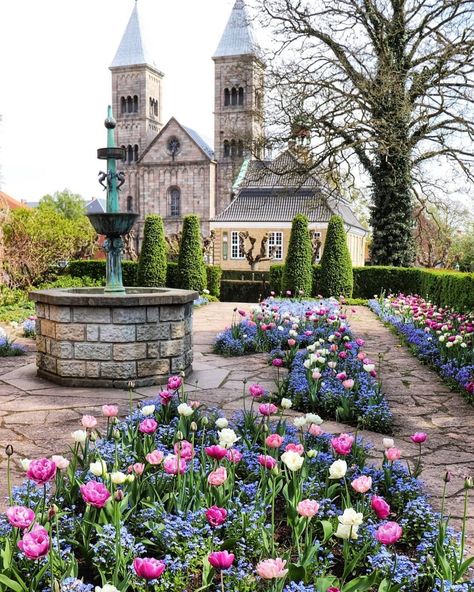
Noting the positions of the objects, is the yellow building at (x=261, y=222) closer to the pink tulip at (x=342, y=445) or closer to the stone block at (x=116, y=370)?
the stone block at (x=116, y=370)

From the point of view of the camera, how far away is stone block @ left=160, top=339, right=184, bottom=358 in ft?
21.4

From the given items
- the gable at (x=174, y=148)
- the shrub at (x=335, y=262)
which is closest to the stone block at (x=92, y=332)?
the shrub at (x=335, y=262)

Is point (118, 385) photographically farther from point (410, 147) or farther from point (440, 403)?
point (410, 147)

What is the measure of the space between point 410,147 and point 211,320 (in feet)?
35.8

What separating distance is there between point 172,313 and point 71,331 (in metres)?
1.11

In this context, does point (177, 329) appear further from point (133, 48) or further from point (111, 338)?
point (133, 48)

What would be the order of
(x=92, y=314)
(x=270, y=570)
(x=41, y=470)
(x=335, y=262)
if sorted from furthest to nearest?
(x=335, y=262)
(x=92, y=314)
(x=41, y=470)
(x=270, y=570)

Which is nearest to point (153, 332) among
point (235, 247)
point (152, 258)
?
point (152, 258)

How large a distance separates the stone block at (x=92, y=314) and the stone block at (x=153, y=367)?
2.02 feet

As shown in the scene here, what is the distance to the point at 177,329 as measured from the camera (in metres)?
6.66

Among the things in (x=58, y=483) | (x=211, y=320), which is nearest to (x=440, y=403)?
(x=58, y=483)

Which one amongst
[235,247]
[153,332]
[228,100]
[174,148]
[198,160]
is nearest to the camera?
[153,332]

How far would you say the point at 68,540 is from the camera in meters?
2.53

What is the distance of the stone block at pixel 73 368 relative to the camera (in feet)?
20.7
